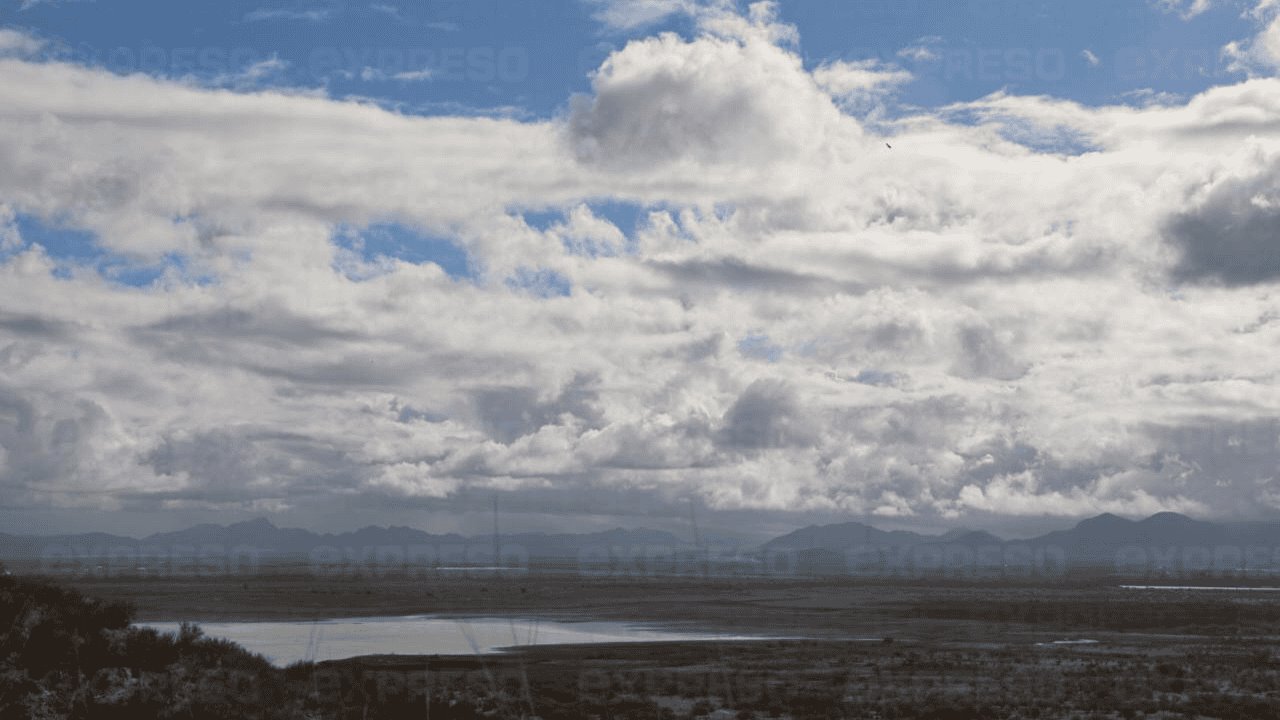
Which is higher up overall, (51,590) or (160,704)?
(51,590)

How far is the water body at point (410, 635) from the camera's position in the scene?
5484 cm

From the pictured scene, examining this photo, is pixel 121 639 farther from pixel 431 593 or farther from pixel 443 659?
pixel 431 593

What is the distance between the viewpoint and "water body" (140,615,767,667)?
2159 inches

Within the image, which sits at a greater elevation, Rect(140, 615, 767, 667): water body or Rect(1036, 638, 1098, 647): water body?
Rect(140, 615, 767, 667): water body

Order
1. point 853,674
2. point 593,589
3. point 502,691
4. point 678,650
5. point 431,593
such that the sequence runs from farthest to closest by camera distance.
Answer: point 593,589
point 431,593
point 678,650
point 853,674
point 502,691

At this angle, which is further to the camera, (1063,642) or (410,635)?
(410,635)

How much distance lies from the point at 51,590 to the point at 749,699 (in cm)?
2103

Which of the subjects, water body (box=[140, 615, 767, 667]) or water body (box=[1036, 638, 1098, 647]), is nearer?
water body (box=[140, 615, 767, 667])

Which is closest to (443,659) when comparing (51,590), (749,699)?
(749,699)

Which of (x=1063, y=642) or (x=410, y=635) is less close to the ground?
(x=410, y=635)

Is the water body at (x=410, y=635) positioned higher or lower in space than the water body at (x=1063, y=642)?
higher

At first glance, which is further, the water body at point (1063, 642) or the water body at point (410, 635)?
the water body at point (1063, 642)

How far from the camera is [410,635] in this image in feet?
214

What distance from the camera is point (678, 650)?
57.4m
